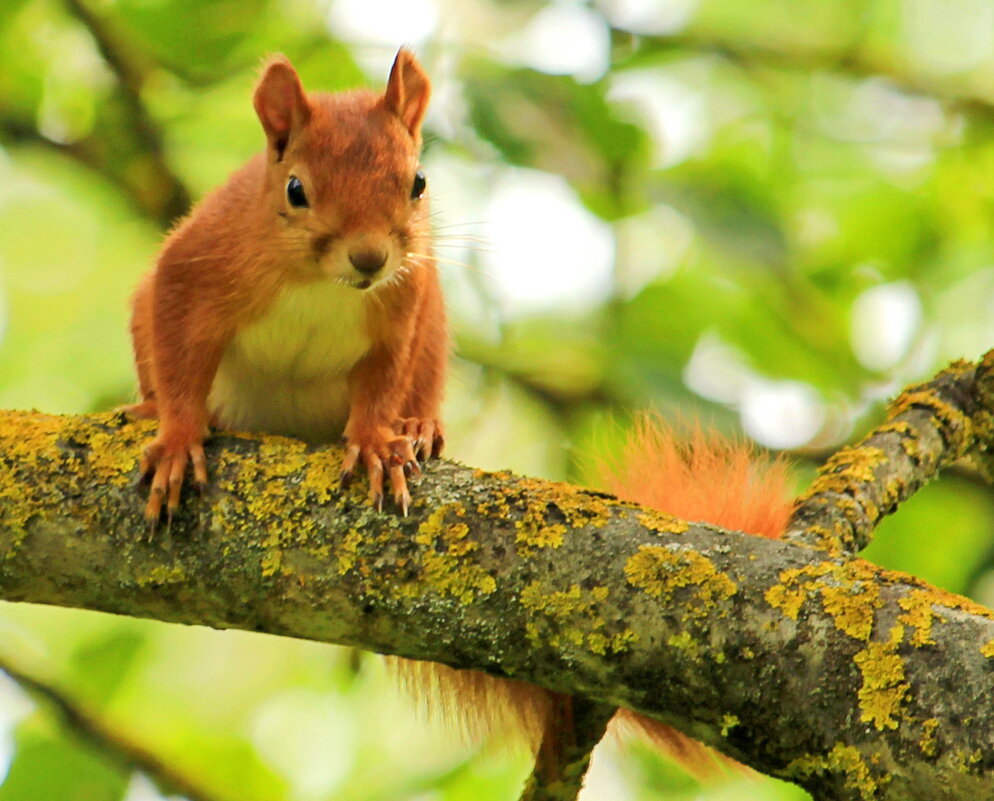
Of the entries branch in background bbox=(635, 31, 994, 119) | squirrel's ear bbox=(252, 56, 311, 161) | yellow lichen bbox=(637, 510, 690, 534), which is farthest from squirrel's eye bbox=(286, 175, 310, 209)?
branch in background bbox=(635, 31, 994, 119)

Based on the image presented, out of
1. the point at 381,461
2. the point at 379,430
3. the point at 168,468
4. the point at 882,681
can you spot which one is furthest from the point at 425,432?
the point at 882,681

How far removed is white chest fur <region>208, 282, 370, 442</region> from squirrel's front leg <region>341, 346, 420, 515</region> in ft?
0.16

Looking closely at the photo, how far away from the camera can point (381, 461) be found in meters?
2.05

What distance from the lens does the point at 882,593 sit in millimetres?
1708

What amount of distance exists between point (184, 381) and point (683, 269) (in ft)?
5.27

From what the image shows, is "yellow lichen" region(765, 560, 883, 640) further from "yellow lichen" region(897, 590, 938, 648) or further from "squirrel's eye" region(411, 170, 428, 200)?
"squirrel's eye" region(411, 170, 428, 200)

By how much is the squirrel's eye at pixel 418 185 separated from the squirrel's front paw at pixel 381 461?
1.55 feet

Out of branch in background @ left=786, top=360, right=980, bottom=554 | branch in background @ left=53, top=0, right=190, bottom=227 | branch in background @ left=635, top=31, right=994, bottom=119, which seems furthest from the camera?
branch in background @ left=635, top=31, right=994, bottom=119

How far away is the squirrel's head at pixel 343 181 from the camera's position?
2.26 metres

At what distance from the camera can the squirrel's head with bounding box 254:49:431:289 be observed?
2.26 metres

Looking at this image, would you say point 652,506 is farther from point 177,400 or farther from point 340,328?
point 177,400

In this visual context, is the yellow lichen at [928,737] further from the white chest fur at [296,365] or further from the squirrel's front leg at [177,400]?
the white chest fur at [296,365]

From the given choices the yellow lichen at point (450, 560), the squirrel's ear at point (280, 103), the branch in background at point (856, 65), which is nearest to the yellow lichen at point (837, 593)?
the yellow lichen at point (450, 560)

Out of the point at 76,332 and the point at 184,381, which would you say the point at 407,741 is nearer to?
the point at 76,332
